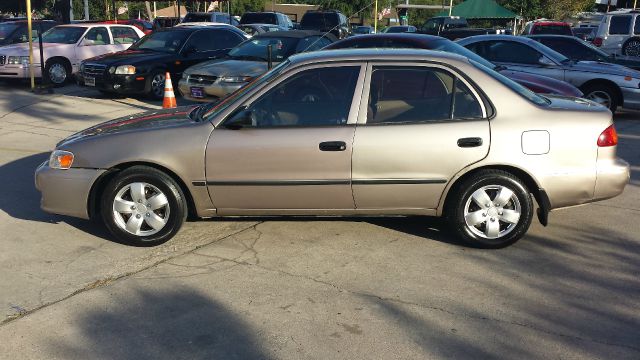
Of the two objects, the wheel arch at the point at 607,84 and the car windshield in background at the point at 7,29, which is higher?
the car windshield in background at the point at 7,29

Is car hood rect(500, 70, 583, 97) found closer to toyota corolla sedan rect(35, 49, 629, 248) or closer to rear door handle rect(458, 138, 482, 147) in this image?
toyota corolla sedan rect(35, 49, 629, 248)

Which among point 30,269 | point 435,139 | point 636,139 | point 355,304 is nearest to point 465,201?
point 435,139

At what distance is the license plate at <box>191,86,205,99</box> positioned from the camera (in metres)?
11.9

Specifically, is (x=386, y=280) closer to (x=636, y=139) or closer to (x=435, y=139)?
(x=435, y=139)

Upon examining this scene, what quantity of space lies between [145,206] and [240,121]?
105 cm

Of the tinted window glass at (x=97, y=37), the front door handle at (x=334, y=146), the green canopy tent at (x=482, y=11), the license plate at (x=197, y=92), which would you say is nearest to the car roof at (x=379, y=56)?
the front door handle at (x=334, y=146)

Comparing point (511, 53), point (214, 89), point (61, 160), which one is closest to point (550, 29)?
point (511, 53)

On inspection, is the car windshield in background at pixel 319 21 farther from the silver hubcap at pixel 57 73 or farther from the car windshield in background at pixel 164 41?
the silver hubcap at pixel 57 73

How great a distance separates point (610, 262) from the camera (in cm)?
513

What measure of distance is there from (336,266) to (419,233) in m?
1.07

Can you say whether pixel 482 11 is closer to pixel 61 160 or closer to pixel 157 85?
pixel 157 85

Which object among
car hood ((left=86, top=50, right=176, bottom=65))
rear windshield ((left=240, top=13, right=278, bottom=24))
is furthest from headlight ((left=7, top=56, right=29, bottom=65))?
rear windshield ((left=240, top=13, right=278, bottom=24))

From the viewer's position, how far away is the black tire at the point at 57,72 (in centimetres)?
1566

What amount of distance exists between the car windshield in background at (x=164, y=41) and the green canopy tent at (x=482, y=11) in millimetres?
17195
